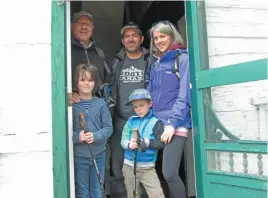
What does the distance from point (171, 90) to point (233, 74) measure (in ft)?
2.31

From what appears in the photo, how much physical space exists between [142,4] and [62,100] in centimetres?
275

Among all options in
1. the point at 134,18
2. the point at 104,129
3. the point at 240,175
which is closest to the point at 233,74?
the point at 240,175

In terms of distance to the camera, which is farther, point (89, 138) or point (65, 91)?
point (89, 138)

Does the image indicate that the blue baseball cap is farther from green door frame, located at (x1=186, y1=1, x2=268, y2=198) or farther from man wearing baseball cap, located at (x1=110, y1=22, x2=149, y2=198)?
green door frame, located at (x1=186, y1=1, x2=268, y2=198)

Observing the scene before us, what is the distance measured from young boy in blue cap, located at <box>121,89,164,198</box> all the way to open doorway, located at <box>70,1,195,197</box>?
615mm

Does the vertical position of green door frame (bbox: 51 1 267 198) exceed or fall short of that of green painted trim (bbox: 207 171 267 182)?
it exceeds it

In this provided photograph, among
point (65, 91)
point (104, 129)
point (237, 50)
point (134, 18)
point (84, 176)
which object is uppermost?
point (134, 18)

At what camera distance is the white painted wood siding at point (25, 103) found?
267 cm

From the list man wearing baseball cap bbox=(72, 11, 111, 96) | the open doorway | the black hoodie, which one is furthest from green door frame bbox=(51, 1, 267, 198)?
the open doorway

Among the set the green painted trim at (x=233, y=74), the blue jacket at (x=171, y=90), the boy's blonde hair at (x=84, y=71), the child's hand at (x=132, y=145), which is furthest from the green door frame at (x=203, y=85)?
the boy's blonde hair at (x=84, y=71)

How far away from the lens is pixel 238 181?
8.00ft

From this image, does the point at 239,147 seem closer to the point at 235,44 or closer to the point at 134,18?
the point at 235,44

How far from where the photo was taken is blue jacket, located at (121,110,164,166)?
2.99 m

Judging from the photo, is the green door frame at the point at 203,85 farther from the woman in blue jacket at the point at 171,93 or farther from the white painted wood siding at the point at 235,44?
the woman in blue jacket at the point at 171,93
